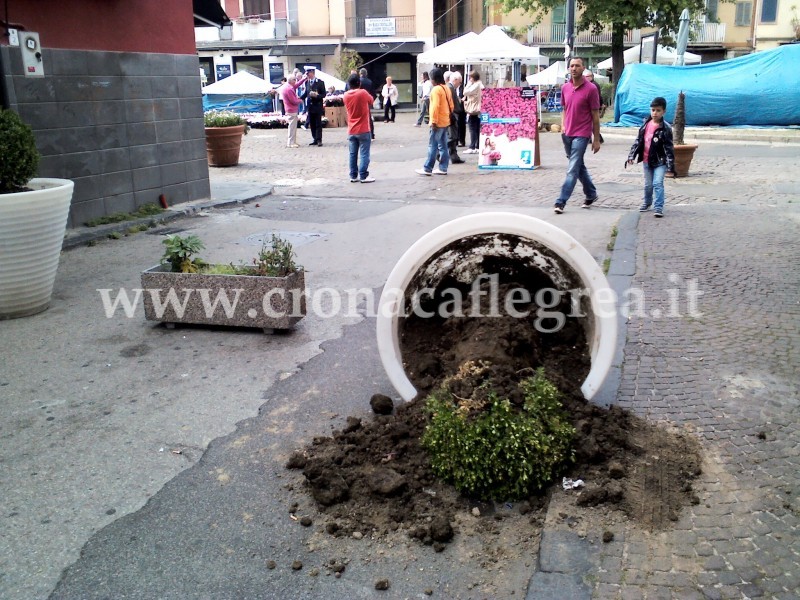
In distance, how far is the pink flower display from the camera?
14.7 m

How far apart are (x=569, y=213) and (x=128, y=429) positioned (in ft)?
24.1

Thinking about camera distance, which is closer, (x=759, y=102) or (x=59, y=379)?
(x=59, y=379)

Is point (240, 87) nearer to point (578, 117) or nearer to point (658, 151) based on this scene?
point (578, 117)

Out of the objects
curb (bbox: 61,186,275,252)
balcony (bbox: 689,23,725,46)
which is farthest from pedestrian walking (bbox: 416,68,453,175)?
balcony (bbox: 689,23,725,46)

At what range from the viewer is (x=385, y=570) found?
313cm

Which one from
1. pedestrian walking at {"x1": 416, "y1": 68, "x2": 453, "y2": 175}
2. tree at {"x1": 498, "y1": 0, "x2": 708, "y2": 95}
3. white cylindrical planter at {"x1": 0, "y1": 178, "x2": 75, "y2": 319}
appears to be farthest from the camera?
tree at {"x1": 498, "y1": 0, "x2": 708, "y2": 95}

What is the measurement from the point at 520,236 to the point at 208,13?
10675 mm

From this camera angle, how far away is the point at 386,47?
43719mm

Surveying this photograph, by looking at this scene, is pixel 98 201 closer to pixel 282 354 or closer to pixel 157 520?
pixel 282 354

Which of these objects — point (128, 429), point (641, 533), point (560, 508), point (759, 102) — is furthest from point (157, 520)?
point (759, 102)

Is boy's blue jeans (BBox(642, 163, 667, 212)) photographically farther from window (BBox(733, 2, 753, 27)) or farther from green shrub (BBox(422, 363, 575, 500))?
window (BBox(733, 2, 753, 27))

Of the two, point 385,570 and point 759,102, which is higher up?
point 759,102

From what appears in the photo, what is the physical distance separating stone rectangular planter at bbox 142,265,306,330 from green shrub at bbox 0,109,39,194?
1418 millimetres

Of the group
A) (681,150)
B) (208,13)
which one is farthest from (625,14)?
(208,13)
